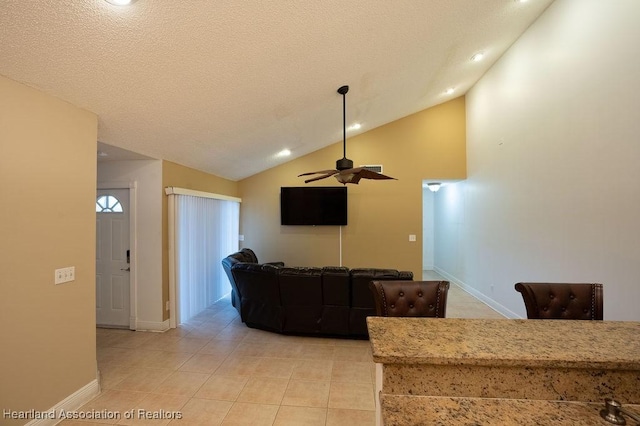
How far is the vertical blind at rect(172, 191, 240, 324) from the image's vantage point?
4.20 m

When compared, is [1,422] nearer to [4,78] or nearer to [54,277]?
[54,277]

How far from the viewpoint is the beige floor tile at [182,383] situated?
2.60 metres

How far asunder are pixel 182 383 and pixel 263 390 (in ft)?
2.66

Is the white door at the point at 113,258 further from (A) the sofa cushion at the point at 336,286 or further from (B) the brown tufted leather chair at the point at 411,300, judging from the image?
(B) the brown tufted leather chair at the point at 411,300

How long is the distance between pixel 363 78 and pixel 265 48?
5.00 ft

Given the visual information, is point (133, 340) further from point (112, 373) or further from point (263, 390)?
point (263, 390)

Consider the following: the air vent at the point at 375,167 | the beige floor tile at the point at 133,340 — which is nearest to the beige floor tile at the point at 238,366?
the beige floor tile at the point at 133,340

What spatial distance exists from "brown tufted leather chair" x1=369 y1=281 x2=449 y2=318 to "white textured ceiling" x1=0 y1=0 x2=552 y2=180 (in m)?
2.11

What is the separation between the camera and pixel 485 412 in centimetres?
93

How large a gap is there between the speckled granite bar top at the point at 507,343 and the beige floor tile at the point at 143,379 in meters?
2.53

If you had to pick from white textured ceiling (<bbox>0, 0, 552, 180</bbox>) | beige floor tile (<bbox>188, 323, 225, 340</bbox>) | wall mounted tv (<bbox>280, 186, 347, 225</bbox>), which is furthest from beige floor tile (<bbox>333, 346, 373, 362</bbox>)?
white textured ceiling (<bbox>0, 0, 552, 180</bbox>)

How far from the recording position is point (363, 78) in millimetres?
3492

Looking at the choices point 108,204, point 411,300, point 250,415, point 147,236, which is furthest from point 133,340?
point 411,300

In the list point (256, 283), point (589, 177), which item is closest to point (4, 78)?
point (256, 283)
